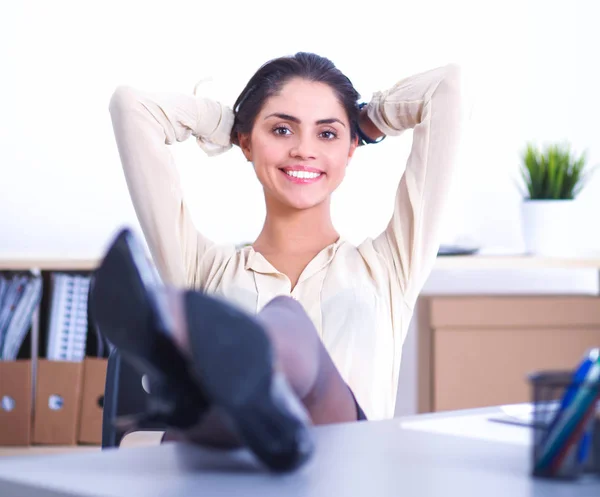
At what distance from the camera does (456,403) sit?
95.7 inches

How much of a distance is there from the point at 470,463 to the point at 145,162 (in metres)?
0.99

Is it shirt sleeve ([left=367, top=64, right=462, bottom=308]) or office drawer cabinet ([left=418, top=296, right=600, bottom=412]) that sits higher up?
shirt sleeve ([left=367, top=64, right=462, bottom=308])

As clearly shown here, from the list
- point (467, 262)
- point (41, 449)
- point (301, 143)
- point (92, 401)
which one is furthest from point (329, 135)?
point (41, 449)

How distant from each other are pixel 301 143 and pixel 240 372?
38.4 inches

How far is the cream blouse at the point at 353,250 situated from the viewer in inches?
54.6

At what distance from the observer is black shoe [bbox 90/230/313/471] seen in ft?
1.77

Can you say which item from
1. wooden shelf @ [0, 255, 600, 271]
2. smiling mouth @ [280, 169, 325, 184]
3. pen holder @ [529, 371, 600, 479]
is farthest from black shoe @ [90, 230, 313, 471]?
wooden shelf @ [0, 255, 600, 271]

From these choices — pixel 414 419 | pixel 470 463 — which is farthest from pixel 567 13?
pixel 470 463

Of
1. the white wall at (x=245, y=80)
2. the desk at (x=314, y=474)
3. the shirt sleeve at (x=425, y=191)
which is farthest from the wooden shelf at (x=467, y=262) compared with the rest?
the desk at (x=314, y=474)

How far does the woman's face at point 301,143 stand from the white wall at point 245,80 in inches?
52.1

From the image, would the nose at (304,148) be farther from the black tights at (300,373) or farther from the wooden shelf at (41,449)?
the wooden shelf at (41,449)

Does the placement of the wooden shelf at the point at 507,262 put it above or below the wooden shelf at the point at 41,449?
above

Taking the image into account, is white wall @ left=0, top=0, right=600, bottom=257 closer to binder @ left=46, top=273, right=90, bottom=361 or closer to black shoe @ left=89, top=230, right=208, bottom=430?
binder @ left=46, top=273, right=90, bottom=361

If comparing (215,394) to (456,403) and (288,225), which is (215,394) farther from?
(456,403)
